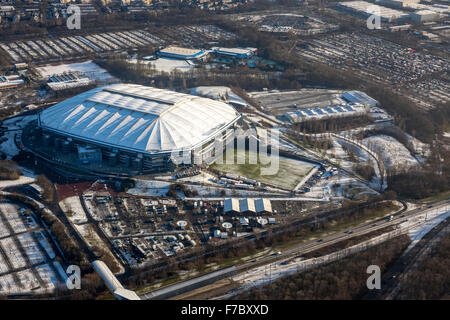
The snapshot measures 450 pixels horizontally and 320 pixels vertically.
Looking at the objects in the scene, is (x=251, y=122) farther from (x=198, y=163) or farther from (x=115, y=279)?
(x=115, y=279)

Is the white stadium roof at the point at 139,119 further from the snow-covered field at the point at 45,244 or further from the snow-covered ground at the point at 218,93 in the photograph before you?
the snow-covered field at the point at 45,244

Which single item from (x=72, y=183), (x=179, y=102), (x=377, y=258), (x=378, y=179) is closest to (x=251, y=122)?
(x=179, y=102)

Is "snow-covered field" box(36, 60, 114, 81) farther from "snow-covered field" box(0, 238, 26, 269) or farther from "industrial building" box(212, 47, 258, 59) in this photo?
"snow-covered field" box(0, 238, 26, 269)

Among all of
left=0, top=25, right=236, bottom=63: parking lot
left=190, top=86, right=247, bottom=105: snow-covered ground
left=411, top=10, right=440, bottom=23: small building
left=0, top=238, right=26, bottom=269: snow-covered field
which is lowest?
left=0, top=238, right=26, bottom=269: snow-covered field

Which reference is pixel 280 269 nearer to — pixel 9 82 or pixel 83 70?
pixel 9 82

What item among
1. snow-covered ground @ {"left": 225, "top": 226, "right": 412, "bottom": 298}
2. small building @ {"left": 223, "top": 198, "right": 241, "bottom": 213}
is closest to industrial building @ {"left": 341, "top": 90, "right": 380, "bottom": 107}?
small building @ {"left": 223, "top": 198, "right": 241, "bottom": 213}
